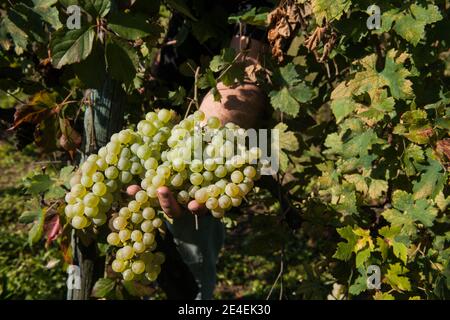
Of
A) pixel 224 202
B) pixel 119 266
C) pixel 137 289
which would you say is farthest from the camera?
pixel 137 289

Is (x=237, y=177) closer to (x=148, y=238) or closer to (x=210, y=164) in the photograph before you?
(x=210, y=164)

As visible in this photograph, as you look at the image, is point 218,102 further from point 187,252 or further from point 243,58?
point 187,252

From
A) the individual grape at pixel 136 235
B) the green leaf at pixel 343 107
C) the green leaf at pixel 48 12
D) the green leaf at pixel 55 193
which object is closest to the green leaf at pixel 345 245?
the green leaf at pixel 343 107

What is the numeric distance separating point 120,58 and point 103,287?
0.67 m

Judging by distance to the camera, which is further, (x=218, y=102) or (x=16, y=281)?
(x=16, y=281)

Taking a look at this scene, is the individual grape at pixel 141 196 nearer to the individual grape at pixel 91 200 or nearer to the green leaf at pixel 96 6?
the individual grape at pixel 91 200

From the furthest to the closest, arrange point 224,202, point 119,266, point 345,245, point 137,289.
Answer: point 137,289 < point 345,245 < point 119,266 < point 224,202

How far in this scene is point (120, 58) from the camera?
1.20 meters

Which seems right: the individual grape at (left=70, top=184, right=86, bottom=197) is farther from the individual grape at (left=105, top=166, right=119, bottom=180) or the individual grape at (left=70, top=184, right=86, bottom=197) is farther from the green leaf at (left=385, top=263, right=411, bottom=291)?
the green leaf at (left=385, top=263, right=411, bottom=291)

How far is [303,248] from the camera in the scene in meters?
4.03

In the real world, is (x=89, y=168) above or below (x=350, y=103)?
below

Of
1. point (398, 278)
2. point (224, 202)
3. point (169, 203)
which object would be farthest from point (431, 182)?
point (169, 203)
